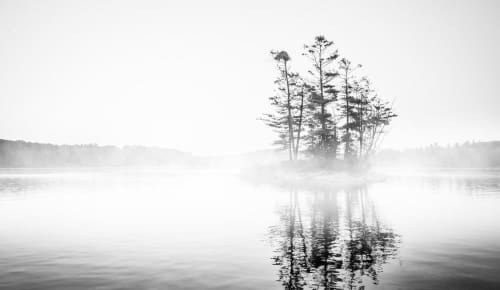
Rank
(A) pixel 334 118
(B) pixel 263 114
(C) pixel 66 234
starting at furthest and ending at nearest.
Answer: (B) pixel 263 114, (A) pixel 334 118, (C) pixel 66 234

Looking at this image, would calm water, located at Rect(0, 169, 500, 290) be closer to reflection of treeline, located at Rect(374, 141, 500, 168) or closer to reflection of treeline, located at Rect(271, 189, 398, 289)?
reflection of treeline, located at Rect(271, 189, 398, 289)

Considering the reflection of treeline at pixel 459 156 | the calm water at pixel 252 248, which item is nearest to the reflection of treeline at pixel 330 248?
the calm water at pixel 252 248

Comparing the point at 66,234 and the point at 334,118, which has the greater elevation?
the point at 334,118

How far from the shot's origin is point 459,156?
5561 inches

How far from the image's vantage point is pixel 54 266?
10.0 m

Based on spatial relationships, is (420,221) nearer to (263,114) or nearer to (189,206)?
(189,206)

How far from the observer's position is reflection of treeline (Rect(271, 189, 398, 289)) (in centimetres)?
849

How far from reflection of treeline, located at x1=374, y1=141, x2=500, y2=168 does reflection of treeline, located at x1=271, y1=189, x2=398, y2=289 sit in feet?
351

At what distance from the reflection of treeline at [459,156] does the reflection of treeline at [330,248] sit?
107m

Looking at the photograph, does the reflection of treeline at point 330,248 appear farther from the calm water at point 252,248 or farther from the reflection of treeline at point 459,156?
the reflection of treeline at point 459,156

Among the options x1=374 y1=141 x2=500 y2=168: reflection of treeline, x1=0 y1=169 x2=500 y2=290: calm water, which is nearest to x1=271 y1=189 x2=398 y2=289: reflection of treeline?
x1=0 y1=169 x2=500 y2=290: calm water

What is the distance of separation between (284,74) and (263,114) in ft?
30.4

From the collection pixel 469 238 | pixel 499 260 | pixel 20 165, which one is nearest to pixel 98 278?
pixel 499 260

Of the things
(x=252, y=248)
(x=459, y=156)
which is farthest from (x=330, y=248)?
(x=459, y=156)
